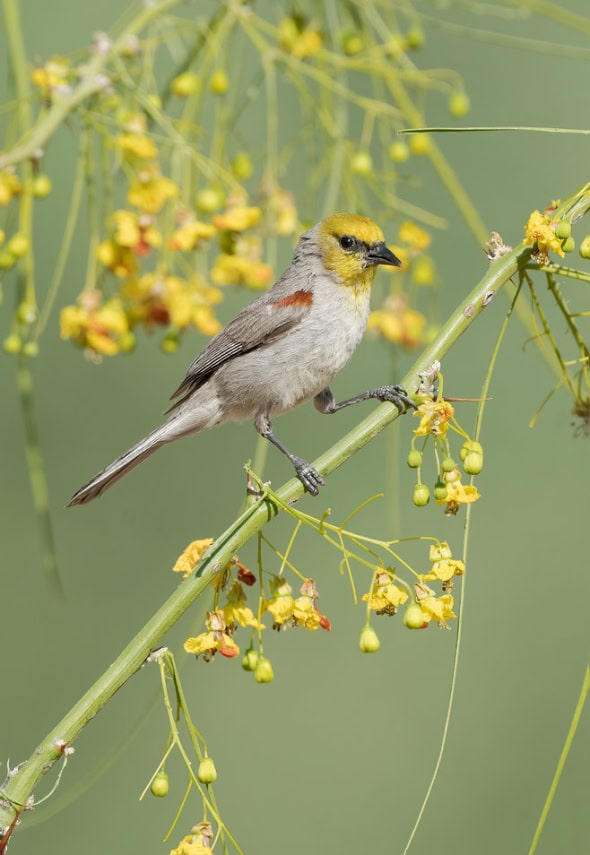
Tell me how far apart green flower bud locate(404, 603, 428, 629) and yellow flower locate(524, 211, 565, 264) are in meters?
0.54

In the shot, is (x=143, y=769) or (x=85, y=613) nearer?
(x=143, y=769)

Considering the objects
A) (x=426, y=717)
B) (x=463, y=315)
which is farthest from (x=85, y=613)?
(x=463, y=315)

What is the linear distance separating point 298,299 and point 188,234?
85 centimetres

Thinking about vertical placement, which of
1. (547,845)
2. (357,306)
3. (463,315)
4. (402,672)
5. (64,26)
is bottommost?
(547,845)

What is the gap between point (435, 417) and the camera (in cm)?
172

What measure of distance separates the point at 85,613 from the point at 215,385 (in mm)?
2000

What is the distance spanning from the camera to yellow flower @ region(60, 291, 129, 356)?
2.61 m

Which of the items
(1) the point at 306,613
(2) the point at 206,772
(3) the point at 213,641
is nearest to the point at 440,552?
(1) the point at 306,613

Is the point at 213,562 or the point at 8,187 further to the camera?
the point at 8,187

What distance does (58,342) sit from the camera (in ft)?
17.6

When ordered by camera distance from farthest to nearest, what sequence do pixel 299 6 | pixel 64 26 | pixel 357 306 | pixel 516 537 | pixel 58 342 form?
pixel 58 342, pixel 516 537, pixel 64 26, pixel 357 306, pixel 299 6

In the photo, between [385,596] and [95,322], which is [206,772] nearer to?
[385,596]

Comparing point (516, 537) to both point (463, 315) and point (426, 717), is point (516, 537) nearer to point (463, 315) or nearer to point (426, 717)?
point (426, 717)

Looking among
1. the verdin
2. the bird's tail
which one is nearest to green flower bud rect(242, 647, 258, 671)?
the bird's tail
